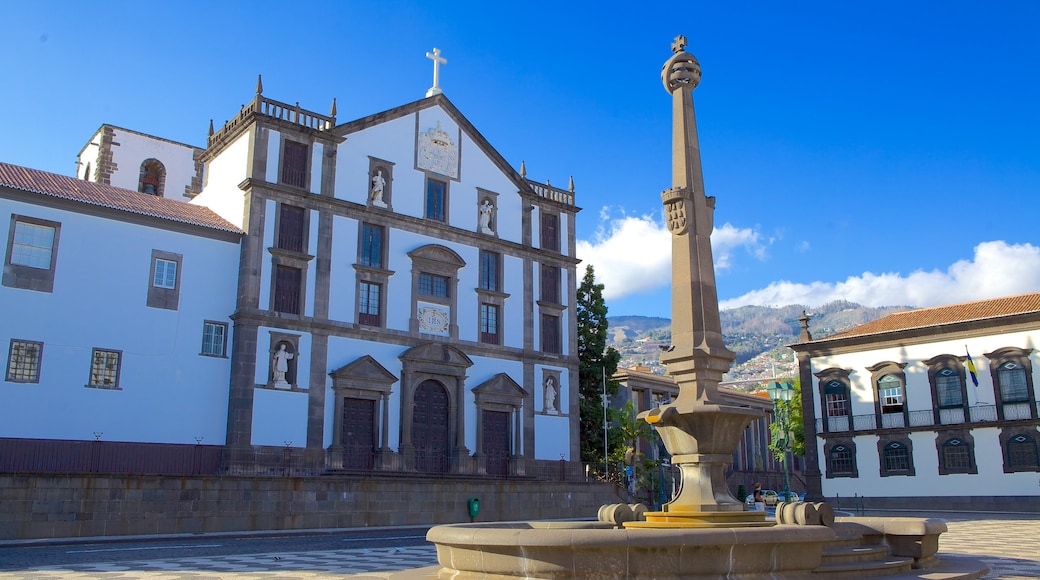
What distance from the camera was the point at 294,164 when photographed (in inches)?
1221

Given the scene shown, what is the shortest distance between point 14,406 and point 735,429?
68.9 feet

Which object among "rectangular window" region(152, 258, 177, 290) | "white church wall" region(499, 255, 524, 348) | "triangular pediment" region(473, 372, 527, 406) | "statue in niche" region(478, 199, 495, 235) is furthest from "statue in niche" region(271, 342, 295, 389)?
"statue in niche" region(478, 199, 495, 235)

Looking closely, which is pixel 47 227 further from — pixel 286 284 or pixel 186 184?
pixel 186 184

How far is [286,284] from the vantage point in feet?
97.7

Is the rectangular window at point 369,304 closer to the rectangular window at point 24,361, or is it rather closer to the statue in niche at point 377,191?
the statue in niche at point 377,191

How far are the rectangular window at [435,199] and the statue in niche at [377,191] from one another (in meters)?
1.97

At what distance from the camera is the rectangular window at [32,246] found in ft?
82.5

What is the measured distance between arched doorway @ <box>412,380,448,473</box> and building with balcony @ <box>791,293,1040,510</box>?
22.3 m

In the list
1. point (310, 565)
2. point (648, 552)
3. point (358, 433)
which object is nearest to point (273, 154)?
point (358, 433)

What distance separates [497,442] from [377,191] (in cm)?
1075

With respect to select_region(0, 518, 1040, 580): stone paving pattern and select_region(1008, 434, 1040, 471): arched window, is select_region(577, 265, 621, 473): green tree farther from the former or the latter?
select_region(0, 518, 1040, 580): stone paving pattern

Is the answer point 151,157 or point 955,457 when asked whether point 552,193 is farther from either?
point 955,457

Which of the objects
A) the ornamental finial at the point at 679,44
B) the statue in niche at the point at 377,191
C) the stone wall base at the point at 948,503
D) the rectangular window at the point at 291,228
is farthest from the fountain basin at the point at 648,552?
the stone wall base at the point at 948,503

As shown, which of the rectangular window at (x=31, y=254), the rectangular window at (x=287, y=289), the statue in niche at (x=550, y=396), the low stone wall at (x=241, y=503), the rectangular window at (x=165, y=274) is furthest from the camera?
the statue in niche at (x=550, y=396)
